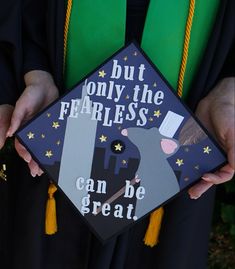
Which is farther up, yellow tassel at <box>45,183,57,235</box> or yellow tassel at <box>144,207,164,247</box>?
yellow tassel at <box>45,183,57,235</box>

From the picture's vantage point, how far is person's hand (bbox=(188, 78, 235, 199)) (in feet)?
3.15

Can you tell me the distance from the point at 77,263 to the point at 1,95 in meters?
0.43

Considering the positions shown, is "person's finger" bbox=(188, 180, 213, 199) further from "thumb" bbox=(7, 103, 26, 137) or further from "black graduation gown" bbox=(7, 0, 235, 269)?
"thumb" bbox=(7, 103, 26, 137)

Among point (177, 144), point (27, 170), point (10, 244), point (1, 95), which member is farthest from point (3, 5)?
point (10, 244)

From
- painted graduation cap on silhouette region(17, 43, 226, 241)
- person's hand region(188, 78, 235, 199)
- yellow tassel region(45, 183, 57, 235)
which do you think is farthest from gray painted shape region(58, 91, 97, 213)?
person's hand region(188, 78, 235, 199)

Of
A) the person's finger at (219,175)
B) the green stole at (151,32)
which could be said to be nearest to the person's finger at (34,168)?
the green stole at (151,32)

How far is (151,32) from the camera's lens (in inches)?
40.1

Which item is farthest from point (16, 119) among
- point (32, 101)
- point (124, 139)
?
point (124, 139)

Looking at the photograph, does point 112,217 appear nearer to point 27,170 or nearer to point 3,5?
point 27,170

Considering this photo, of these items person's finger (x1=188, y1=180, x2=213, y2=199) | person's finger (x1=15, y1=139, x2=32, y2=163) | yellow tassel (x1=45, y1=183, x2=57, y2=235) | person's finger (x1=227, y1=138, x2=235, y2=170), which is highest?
person's finger (x1=15, y1=139, x2=32, y2=163)

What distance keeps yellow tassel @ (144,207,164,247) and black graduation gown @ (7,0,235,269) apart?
0.01m

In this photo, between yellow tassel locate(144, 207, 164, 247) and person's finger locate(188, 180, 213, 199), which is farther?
yellow tassel locate(144, 207, 164, 247)

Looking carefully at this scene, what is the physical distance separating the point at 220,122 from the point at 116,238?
354 millimetres

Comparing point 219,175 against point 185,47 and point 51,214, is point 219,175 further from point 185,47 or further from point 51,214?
point 51,214
